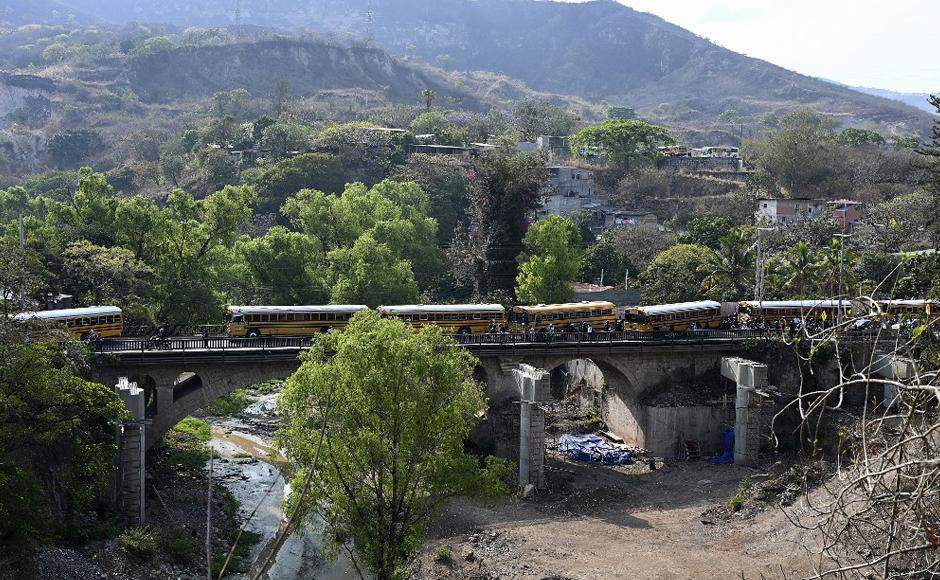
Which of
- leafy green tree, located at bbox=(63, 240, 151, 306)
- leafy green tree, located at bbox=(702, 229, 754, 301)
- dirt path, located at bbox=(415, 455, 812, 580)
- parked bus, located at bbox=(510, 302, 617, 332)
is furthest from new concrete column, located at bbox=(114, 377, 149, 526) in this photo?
leafy green tree, located at bbox=(702, 229, 754, 301)

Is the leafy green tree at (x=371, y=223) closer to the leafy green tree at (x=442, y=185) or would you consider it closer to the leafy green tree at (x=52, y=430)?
the leafy green tree at (x=442, y=185)

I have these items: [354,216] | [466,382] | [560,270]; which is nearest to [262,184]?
[354,216]

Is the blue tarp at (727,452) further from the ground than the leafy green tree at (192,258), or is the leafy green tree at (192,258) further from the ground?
the leafy green tree at (192,258)

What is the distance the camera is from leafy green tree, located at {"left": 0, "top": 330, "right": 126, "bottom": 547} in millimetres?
35938

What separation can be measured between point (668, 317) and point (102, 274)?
30.1 metres

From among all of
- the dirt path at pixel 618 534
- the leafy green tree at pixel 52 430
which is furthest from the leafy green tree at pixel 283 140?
the leafy green tree at pixel 52 430

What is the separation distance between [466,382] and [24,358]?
1527 centimetres

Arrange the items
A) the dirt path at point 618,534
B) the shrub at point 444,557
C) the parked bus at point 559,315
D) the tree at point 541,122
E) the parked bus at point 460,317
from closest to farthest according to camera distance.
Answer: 1. the dirt path at point 618,534
2. the shrub at point 444,557
3. the parked bus at point 460,317
4. the parked bus at point 559,315
5. the tree at point 541,122

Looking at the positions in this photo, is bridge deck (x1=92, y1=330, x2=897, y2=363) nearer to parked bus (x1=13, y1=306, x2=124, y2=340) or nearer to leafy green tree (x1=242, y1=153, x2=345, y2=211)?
parked bus (x1=13, y1=306, x2=124, y2=340)

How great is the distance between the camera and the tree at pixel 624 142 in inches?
4811

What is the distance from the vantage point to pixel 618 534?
1710 inches

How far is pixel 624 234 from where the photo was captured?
93500mm

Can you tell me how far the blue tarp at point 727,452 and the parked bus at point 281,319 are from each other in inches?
752

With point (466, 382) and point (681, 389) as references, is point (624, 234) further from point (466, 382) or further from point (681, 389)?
point (466, 382)
